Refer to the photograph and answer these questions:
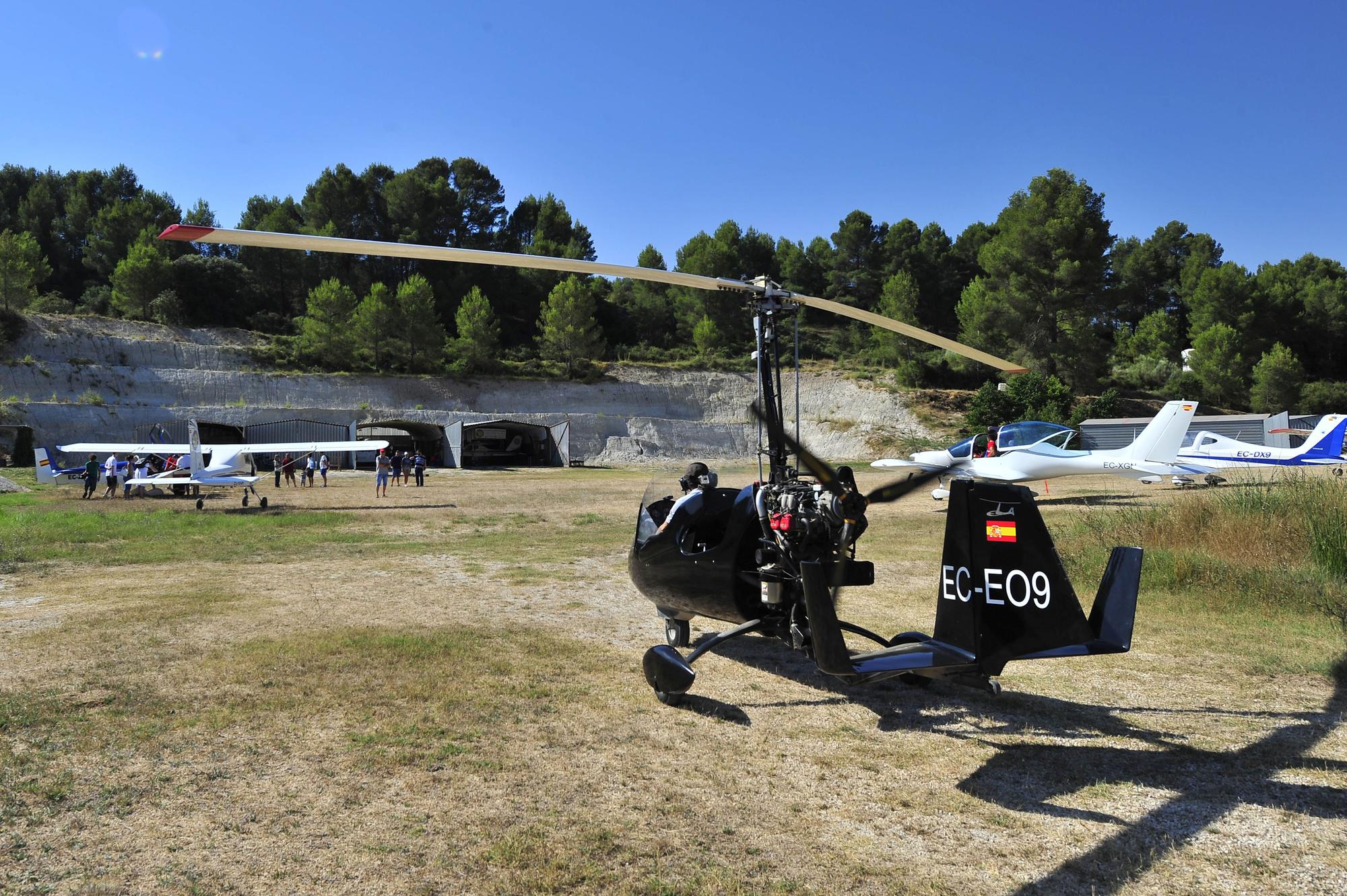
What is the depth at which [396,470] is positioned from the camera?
35.2m

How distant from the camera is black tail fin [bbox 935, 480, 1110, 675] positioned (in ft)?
16.0

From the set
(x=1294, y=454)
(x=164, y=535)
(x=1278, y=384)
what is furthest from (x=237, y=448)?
(x=1278, y=384)

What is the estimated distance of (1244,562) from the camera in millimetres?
9234

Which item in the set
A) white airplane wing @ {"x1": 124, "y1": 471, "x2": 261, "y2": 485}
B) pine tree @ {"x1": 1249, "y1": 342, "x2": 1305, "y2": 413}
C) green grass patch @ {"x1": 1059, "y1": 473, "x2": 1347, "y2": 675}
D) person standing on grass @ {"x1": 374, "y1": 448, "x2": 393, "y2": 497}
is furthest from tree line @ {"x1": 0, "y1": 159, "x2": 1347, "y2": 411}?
green grass patch @ {"x1": 1059, "y1": 473, "x2": 1347, "y2": 675}

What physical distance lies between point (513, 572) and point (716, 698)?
5958 mm

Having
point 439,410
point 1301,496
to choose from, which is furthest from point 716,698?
point 439,410

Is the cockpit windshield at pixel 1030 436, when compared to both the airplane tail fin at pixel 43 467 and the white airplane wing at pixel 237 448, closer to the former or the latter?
the white airplane wing at pixel 237 448

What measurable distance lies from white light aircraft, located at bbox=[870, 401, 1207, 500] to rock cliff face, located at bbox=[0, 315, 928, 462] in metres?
25.4

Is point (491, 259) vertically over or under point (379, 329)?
under

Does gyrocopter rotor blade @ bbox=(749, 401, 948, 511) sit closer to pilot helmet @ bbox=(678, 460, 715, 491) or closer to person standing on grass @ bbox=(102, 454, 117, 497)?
pilot helmet @ bbox=(678, 460, 715, 491)

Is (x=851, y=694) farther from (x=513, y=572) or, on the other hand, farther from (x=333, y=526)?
(x=333, y=526)

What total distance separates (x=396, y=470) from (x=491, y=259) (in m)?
32.3

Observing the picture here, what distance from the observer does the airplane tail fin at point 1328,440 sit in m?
22.1

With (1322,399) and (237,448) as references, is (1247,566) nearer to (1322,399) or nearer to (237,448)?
(237,448)
